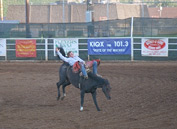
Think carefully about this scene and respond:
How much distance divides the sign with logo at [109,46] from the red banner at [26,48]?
372 cm

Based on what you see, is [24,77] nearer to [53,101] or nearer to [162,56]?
[53,101]

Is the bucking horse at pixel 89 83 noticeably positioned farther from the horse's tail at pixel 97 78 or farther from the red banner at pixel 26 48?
the red banner at pixel 26 48

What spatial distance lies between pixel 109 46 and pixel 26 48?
5520mm

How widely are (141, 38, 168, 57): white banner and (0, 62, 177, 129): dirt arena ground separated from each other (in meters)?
3.94

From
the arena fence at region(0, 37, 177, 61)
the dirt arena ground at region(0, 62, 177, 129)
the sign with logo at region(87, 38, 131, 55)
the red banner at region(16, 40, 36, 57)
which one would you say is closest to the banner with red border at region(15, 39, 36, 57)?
the red banner at region(16, 40, 36, 57)

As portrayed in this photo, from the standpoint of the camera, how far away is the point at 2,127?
7969 millimetres

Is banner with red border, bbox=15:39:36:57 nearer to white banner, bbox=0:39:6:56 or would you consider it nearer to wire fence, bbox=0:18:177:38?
wire fence, bbox=0:18:177:38

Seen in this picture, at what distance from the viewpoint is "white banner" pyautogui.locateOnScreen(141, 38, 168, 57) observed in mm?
21844

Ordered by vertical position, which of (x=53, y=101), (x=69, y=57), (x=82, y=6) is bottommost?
(x=53, y=101)

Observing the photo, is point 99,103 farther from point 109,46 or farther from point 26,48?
point 26,48

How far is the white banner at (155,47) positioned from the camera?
21844mm

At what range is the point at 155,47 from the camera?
864 inches

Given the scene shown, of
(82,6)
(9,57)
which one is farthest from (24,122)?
(82,6)

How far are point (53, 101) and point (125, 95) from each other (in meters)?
2.38
